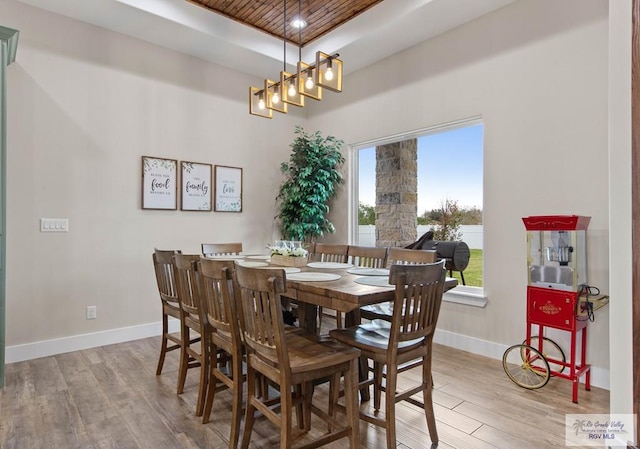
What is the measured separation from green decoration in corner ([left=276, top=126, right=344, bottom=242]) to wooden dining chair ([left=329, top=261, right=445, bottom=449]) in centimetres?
262

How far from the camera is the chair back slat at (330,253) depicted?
11.0 feet

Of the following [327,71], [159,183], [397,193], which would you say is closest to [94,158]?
[159,183]

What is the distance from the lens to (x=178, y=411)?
2307mm

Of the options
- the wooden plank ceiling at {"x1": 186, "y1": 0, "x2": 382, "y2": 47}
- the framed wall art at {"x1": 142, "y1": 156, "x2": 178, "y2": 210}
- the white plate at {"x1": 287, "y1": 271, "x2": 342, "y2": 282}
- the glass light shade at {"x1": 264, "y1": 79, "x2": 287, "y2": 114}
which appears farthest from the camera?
the framed wall art at {"x1": 142, "y1": 156, "x2": 178, "y2": 210}

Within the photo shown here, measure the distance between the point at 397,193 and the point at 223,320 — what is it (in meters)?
2.85

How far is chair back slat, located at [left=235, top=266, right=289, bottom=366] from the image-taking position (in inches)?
62.3

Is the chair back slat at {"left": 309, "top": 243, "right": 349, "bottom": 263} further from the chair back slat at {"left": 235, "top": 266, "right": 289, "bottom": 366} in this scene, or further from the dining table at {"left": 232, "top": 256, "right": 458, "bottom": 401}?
the chair back slat at {"left": 235, "top": 266, "right": 289, "bottom": 366}

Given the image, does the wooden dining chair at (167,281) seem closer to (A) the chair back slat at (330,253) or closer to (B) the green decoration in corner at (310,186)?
(A) the chair back slat at (330,253)

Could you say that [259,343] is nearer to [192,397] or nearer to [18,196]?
[192,397]

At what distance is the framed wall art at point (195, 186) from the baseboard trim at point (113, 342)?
1373 millimetres

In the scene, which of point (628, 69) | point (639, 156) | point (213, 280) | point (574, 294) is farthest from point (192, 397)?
point (628, 69)

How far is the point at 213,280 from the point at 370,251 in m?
1.52

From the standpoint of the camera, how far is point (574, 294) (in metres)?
2.53

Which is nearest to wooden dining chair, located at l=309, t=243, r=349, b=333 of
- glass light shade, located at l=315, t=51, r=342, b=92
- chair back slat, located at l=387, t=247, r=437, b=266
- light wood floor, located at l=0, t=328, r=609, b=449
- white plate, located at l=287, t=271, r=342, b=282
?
chair back slat, located at l=387, t=247, r=437, b=266
